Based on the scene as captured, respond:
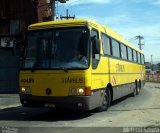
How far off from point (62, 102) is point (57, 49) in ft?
5.72

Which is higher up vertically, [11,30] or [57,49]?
[11,30]

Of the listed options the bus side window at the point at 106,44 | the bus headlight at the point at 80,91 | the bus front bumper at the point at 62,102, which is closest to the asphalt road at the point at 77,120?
the bus front bumper at the point at 62,102

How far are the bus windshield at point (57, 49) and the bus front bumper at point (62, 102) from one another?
38.6 inches

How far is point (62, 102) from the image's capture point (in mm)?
13602

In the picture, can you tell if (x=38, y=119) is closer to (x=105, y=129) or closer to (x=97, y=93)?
(x=97, y=93)

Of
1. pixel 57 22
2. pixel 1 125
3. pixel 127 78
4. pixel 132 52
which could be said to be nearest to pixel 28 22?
pixel 132 52

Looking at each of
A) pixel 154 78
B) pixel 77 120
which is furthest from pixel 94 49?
pixel 154 78

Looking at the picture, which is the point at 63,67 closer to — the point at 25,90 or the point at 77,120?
the point at 25,90

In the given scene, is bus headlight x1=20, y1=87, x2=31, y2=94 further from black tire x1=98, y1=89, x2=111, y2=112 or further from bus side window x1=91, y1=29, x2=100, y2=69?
black tire x1=98, y1=89, x2=111, y2=112

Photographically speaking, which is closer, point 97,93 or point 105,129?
point 105,129

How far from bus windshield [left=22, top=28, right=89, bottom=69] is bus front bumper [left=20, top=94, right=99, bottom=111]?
38.6 inches

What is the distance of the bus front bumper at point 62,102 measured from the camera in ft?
44.1

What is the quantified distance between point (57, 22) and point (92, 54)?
1678 mm

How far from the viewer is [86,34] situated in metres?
14.0
